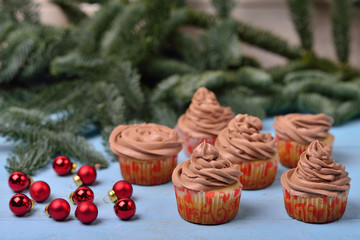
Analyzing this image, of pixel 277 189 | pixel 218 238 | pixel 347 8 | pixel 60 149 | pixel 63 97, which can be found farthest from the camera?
pixel 347 8

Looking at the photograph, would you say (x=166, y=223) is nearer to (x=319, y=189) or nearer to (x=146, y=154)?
(x=146, y=154)

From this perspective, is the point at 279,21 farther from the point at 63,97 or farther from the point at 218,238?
the point at 218,238

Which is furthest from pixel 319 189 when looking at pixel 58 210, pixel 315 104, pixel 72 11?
pixel 72 11

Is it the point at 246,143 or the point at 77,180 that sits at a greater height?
the point at 246,143

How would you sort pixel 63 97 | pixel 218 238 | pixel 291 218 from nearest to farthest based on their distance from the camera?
pixel 218 238 → pixel 291 218 → pixel 63 97

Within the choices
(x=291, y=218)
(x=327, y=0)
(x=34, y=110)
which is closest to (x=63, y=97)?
(x=34, y=110)

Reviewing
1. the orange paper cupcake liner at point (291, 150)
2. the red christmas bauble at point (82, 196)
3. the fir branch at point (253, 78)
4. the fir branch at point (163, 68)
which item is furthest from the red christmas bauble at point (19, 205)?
the fir branch at point (253, 78)

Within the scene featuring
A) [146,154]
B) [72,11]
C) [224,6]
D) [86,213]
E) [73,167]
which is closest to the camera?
[86,213]
